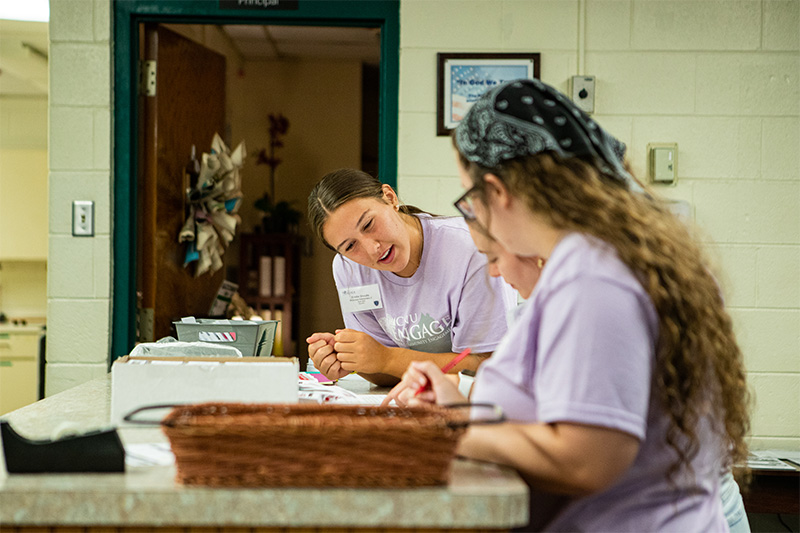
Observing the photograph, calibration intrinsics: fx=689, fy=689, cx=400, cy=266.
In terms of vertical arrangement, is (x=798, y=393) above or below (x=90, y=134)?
below

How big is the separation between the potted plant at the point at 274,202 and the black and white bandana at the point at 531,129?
401 centimetres

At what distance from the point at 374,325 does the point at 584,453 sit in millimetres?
1247

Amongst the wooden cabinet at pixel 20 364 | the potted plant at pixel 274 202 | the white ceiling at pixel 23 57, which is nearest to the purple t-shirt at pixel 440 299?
the potted plant at pixel 274 202

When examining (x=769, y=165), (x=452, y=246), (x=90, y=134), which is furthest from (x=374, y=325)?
(x=769, y=165)

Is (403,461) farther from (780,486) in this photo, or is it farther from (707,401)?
(780,486)

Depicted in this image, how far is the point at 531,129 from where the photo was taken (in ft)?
2.87

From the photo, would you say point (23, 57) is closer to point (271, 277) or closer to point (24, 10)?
point (24, 10)

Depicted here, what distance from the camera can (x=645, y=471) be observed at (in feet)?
2.83

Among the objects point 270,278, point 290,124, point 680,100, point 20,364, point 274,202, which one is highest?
point 290,124

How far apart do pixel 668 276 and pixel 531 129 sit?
247 mm

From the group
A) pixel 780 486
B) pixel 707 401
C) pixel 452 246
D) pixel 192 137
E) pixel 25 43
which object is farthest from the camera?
pixel 25 43

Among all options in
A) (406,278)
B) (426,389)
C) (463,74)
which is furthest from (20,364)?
(426,389)

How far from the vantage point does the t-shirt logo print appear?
1.88m

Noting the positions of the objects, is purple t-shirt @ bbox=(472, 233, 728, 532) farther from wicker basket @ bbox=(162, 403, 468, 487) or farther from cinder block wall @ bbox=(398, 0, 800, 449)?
cinder block wall @ bbox=(398, 0, 800, 449)
